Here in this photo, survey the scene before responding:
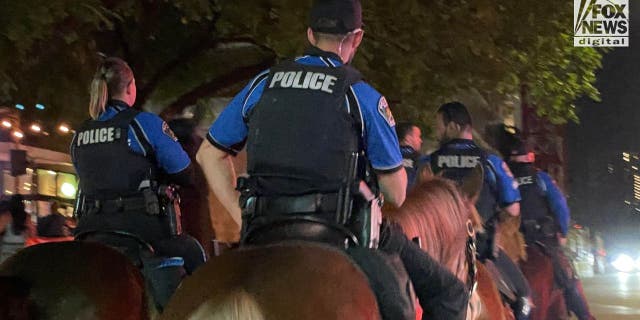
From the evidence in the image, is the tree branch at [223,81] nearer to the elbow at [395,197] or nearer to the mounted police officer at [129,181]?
the mounted police officer at [129,181]

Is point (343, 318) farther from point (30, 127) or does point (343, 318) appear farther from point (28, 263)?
point (30, 127)

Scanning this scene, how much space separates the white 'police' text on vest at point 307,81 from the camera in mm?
3379

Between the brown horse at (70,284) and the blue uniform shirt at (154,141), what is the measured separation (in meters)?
0.62

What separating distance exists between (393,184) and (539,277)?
4.80m

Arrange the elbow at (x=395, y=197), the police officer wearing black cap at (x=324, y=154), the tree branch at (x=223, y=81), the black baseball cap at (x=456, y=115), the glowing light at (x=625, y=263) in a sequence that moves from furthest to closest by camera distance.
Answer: the glowing light at (x=625, y=263)
the tree branch at (x=223, y=81)
the black baseball cap at (x=456, y=115)
the elbow at (x=395, y=197)
the police officer wearing black cap at (x=324, y=154)

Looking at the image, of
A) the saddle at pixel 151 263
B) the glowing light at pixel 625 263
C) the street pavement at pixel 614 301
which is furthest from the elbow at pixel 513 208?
the glowing light at pixel 625 263

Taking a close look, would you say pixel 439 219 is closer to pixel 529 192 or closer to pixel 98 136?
pixel 98 136

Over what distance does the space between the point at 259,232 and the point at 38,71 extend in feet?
26.8

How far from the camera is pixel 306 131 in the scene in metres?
3.36

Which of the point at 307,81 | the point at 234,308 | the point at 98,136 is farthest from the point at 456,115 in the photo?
the point at 234,308

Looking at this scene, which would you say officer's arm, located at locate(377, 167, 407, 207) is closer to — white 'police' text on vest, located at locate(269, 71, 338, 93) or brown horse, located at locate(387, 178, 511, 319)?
white 'police' text on vest, located at locate(269, 71, 338, 93)

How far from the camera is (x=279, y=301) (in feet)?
9.25

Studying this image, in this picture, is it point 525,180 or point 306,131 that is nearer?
point 306,131

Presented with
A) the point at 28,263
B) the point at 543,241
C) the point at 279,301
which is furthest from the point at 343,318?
the point at 543,241
